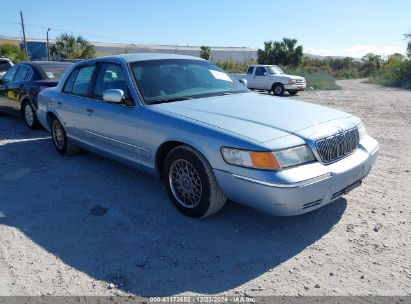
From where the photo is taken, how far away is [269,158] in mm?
3113

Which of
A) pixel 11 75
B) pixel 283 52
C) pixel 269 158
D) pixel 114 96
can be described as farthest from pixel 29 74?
pixel 283 52

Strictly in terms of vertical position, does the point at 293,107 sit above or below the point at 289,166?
above

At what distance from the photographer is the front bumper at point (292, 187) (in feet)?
10.1

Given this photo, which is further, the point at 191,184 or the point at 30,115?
the point at 30,115

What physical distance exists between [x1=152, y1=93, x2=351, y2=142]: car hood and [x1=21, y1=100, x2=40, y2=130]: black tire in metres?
5.00

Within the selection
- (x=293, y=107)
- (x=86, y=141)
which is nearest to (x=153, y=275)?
(x=293, y=107)

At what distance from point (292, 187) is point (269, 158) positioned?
0.97 feet

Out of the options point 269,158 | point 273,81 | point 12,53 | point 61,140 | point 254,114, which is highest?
point 254,114

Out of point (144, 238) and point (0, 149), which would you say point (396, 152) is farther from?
point (0, 149)

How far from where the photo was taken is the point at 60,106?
5.75m

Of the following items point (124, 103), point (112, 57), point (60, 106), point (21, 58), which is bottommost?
point (21, 58)

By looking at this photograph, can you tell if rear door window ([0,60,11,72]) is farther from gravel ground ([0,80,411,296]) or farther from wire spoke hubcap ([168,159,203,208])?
wire spoke hubcap ([168,159,203,208])

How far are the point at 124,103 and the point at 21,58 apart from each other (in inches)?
1619

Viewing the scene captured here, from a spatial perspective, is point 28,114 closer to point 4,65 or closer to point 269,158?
point 269,158
